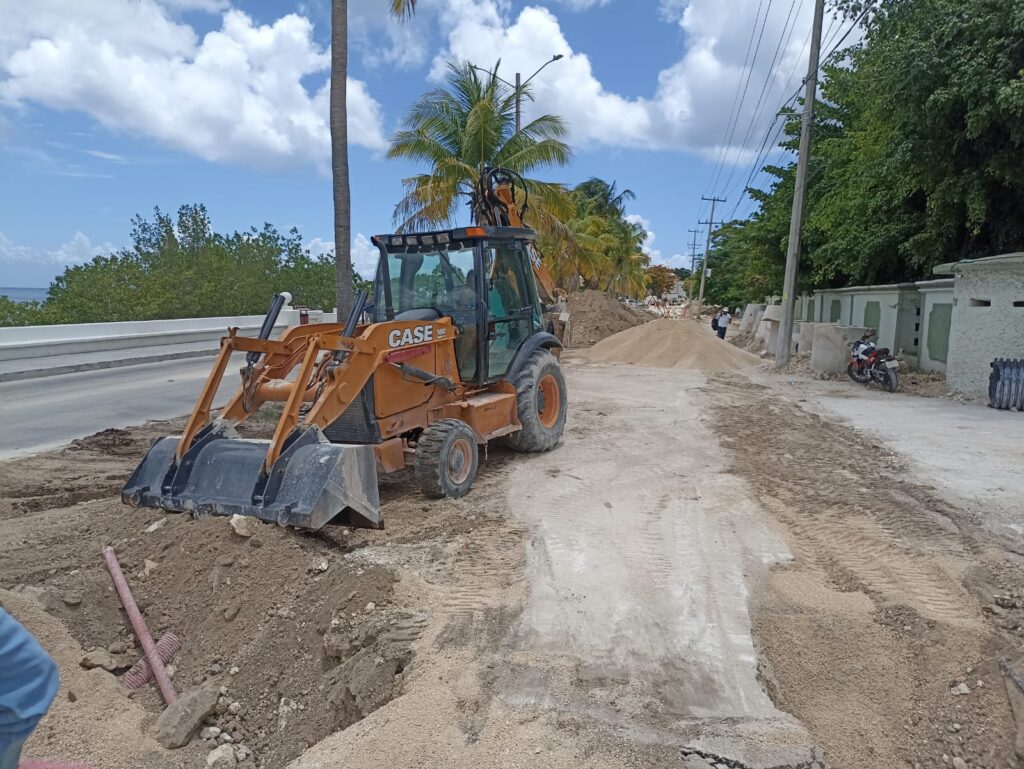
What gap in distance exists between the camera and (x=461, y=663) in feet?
12.0

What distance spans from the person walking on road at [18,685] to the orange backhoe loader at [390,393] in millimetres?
3059

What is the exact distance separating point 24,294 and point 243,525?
2256 cm

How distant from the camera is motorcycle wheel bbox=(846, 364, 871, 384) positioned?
51.4 feet

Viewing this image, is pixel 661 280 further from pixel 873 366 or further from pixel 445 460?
pixel 445 460

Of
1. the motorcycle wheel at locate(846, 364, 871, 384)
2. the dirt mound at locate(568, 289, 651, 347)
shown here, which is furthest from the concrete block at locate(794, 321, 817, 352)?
the dirt mound at locate(568, 289, 651, 347)

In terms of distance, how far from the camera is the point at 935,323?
53.4ft

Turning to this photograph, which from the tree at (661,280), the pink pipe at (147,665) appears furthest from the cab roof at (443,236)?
the tree at (661,280)

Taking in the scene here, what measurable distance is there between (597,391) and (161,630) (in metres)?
11.0

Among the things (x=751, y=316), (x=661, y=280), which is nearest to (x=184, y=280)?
(x=751, y=316)

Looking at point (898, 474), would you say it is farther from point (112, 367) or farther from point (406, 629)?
point (112, 367)

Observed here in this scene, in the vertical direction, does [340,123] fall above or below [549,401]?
above

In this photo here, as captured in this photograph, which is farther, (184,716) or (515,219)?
(515,219)

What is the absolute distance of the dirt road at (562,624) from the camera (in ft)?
10.4

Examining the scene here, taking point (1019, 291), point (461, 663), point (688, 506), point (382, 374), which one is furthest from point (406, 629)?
point (1019, 291)
